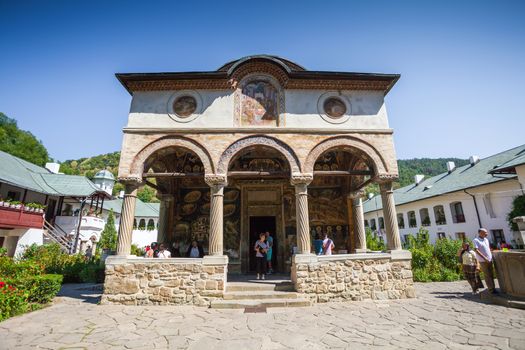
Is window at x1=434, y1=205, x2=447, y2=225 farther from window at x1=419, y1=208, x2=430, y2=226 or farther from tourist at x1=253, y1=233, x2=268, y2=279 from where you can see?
tourist at x1=253, y1=233, x2=268, y2=279

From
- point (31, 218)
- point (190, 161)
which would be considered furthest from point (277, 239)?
point (31, 218)

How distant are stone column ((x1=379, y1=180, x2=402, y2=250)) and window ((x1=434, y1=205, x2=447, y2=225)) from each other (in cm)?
1788

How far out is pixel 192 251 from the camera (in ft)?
33.3

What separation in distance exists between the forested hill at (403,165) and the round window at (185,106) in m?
56.7

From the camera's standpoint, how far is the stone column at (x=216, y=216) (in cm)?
796

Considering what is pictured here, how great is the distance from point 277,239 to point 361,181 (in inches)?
182

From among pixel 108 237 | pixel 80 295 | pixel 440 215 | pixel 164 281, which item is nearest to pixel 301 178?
pixel 164 281

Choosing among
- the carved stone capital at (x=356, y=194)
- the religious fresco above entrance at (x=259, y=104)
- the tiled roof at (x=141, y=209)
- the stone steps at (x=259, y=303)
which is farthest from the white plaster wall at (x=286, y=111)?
the tiled roof at (x=141, y=209)

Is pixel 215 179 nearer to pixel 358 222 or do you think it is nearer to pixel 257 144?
pixel 257 144

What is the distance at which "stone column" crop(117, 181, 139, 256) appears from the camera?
7.96 m

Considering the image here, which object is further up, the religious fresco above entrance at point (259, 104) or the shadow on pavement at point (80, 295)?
the religious fresco above entrance at point (259, 104)

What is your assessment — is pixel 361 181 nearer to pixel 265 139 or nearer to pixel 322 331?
pixel 265 139

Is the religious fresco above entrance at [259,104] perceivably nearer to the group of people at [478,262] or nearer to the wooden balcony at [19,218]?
the group of people at [478,262]

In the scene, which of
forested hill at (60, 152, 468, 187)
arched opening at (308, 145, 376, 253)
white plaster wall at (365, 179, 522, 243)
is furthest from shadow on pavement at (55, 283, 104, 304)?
forested hill at (60, 152, 468, 187)
